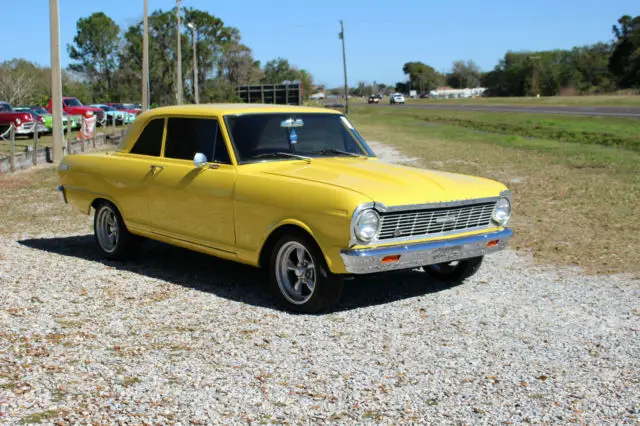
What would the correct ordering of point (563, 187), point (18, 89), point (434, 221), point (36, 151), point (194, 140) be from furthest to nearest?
point (18, 89), point (36, 151), point (563, 187), point (194, 140), point (434, 221)

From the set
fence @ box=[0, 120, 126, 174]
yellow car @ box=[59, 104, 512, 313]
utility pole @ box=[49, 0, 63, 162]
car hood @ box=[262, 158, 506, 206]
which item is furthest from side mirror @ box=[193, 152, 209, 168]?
utility pole @ box=[49, 0, 63, 162]

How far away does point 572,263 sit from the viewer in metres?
8.23

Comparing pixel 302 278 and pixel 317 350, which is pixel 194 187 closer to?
pixel 302 278

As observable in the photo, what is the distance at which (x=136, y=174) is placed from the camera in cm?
768

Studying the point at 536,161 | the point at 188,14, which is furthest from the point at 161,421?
the point at 188,14

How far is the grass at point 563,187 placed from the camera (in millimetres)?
8961

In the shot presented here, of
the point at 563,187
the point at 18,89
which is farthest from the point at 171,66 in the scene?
the point at 563,187

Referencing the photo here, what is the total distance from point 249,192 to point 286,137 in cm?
84

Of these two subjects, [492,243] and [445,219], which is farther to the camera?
[492,243]

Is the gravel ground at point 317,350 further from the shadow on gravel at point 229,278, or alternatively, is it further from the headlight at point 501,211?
the headlight at point 501,211

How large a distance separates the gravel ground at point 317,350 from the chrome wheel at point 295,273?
0.20m

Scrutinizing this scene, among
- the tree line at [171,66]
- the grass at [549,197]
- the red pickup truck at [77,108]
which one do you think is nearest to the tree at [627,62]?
the tree line at [171,66]

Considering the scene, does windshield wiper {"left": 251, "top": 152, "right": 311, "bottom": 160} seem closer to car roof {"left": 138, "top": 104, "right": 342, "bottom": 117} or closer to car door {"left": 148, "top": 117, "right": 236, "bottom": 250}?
car door {"left": 148, "top": 117, "right": 236, "bottom": 250}

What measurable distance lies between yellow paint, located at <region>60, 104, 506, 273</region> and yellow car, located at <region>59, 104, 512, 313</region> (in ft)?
0.04
